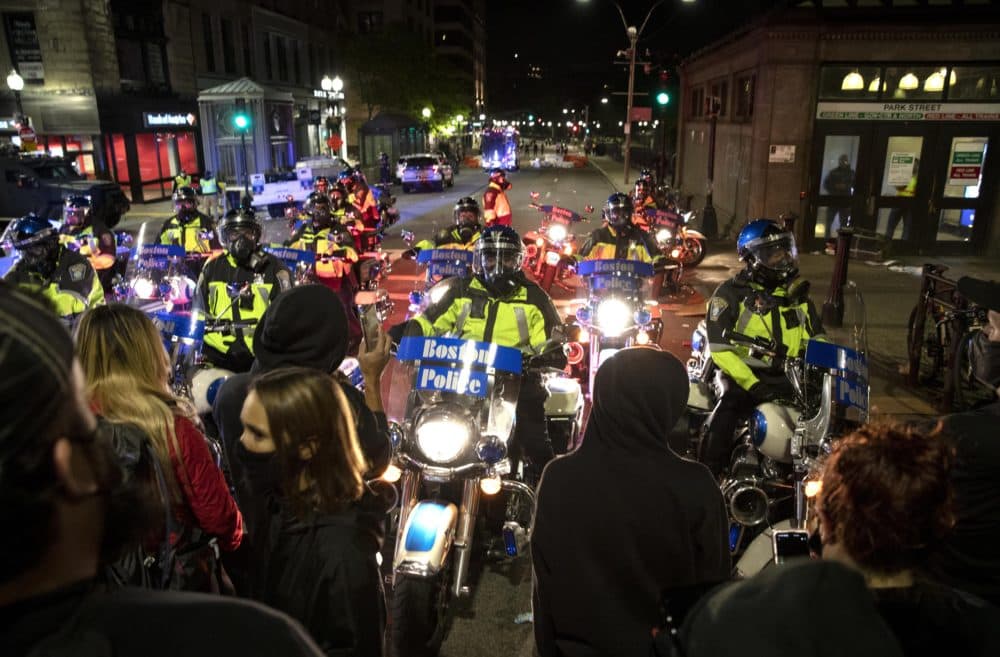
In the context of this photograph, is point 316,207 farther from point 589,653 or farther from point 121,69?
point 121,69

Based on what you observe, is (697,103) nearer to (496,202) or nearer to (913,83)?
(913,83)

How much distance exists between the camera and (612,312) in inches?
257

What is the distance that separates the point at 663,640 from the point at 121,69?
114 ft

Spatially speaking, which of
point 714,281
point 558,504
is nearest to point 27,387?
point 558,504

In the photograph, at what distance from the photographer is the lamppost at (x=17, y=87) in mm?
24188

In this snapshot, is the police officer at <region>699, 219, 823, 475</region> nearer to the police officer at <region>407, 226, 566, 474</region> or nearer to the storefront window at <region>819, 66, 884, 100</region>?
the police officer at <region>407, 226, 566, 474</region>

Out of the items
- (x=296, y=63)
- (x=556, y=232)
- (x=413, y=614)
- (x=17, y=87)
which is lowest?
(x=413, y=614)

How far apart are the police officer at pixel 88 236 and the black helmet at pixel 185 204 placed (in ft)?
3.00

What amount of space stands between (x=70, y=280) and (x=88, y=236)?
3018 mm

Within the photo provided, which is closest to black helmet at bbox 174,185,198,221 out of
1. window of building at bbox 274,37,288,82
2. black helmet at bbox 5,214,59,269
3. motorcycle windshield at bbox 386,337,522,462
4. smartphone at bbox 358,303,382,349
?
black helmet at bbox 5,214,59,269

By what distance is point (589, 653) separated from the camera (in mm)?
2480

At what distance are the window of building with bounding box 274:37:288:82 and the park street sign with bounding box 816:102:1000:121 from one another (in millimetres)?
38228

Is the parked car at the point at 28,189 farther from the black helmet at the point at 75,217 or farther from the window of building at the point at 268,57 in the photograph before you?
the window of building at the point at 268,57

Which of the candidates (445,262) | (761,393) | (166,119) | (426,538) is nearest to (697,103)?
(166,119)
